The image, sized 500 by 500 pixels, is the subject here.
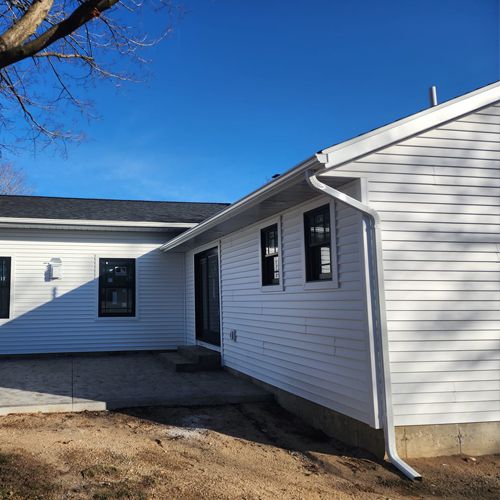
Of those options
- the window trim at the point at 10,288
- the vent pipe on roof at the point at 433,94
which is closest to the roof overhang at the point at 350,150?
the vent pipe on roof at the point at 433,94

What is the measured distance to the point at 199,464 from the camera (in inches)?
170

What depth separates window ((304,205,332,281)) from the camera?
5.61 meters

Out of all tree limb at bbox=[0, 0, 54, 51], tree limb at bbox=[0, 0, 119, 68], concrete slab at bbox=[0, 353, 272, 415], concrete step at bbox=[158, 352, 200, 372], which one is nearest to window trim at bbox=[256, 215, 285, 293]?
concrete slab at bbox=[0, 353, 272, 415]

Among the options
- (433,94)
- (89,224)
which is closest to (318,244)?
(433,94)

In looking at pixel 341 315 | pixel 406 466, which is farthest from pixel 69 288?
pixel 406 466

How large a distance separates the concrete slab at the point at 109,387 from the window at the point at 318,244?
7.10ft

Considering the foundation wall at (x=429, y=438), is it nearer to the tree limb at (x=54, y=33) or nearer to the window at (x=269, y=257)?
the window at (x=269, y=257)

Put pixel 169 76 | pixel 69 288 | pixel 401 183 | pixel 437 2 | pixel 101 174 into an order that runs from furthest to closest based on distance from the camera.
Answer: pixel 101 174 → pixel 69 288 → pixel 169 76 → pixel 437 2 → pixel 401 183

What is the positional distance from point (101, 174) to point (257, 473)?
23.1 metres

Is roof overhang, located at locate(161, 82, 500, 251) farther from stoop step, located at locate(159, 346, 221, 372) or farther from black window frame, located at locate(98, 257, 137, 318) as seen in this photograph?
black window frame, located at locate(98, 257, 137, 318)

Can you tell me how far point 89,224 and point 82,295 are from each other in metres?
1.77

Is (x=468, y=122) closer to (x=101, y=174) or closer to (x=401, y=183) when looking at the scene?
(x=401, y=183)

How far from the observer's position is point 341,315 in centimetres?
518

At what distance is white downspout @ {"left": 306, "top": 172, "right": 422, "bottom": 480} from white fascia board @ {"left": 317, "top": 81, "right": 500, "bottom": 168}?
0.34 m
